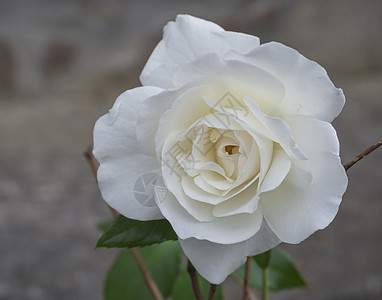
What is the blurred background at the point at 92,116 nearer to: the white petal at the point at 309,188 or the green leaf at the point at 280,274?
the green leaf at the point at 280,274

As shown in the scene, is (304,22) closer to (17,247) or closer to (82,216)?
(82,216)

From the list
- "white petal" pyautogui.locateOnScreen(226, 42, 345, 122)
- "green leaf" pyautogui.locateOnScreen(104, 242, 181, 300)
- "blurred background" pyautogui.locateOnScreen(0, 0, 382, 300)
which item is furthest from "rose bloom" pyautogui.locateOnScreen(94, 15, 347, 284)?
"blurred background" pyautogui.locateOnScreen(0, 0, 382, 300)

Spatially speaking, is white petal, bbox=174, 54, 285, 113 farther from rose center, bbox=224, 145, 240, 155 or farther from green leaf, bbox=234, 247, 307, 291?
green leaf, bbox=234, 247, 307, 291

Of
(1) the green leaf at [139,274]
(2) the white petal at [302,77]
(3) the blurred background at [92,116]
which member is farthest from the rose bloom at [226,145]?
(3) the blurred background at [92,116]

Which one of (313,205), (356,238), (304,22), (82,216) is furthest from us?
(304,22)

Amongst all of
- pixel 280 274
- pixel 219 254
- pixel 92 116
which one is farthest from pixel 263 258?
pixel 92 116

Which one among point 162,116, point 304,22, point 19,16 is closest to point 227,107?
point 162,116
